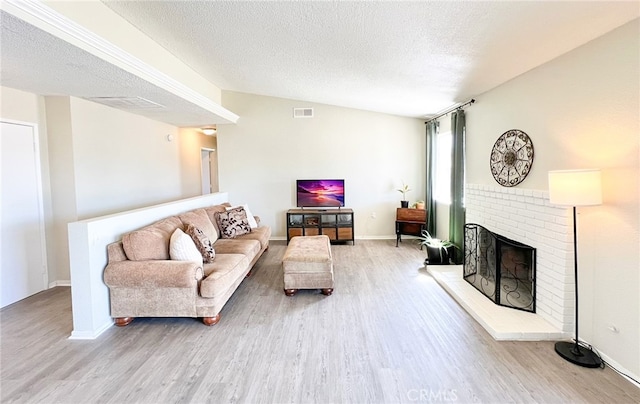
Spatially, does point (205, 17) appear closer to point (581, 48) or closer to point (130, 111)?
point (130, 111)

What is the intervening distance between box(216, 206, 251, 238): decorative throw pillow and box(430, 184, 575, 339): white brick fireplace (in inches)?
123

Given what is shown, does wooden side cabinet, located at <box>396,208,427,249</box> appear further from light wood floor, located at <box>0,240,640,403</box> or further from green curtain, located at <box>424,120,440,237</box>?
light wood floor, located at <box>0,240,640,403</box>

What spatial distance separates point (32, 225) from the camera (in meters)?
3.83

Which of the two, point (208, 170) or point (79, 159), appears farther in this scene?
point (208, 170)

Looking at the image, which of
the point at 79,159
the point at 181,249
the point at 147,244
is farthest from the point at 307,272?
the point at 79,159

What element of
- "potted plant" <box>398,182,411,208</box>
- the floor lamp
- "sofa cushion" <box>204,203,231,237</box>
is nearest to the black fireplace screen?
the floor lamp

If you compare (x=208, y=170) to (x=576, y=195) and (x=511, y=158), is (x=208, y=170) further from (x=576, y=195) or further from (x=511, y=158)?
(x=576, y=195)

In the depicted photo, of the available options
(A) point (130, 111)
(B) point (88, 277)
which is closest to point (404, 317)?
(B) point (88, 277)

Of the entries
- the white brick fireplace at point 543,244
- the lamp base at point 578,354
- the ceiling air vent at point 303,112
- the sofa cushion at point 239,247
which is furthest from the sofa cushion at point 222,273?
the ceiling air vent at point 303,112

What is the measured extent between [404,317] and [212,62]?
431cm

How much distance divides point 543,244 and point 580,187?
2.74ft

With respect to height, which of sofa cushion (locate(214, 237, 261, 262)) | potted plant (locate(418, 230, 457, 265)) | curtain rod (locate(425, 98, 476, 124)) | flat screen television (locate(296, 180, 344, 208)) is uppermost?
curtain rod (locate(425, 98, 476, 124))

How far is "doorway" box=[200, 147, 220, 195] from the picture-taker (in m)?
8.34

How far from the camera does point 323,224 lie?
6215 mm
